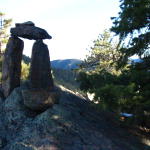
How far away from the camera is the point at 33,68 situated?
1702 cm

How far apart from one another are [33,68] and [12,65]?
2157mm

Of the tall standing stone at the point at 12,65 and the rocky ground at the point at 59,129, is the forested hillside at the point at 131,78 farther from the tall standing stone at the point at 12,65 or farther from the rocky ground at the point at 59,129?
the tall standing stone at the point at 12,65

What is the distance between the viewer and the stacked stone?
1625cm

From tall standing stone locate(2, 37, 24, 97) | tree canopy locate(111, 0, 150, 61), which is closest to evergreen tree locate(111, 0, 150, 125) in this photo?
tree canopy locate(111, 0, 150, 61)

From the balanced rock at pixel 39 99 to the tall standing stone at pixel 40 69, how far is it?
0.70 m

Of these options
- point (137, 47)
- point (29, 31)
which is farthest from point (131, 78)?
point (29, 31)

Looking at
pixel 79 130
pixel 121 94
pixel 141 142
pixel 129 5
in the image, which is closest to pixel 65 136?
pixel 79 130

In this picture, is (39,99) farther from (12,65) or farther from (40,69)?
(12,65)

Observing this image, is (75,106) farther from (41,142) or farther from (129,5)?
(129,5)

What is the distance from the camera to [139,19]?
16.0 meters

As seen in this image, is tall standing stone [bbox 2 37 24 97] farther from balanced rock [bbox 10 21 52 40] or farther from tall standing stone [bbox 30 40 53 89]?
tall standing stone [bbox 30 40 53 89]

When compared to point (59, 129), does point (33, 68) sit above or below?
above

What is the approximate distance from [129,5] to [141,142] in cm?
719

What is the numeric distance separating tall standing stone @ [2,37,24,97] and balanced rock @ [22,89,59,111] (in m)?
2.32
